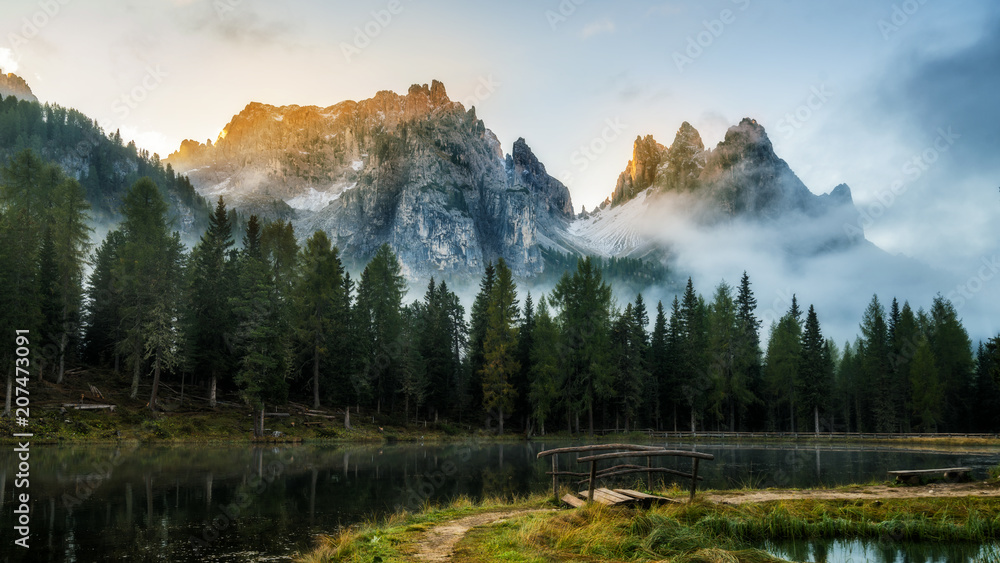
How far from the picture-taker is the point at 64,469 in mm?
26297

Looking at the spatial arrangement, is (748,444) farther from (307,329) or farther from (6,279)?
(6,279)

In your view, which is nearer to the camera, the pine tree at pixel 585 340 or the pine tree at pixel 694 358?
the pine tree at pixel 585 340

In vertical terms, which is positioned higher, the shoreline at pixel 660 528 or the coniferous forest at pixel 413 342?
the coniferous forest at pixel 413 342

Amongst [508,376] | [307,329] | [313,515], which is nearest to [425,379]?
[508,376]

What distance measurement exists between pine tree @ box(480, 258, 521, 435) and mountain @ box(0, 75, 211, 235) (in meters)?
125

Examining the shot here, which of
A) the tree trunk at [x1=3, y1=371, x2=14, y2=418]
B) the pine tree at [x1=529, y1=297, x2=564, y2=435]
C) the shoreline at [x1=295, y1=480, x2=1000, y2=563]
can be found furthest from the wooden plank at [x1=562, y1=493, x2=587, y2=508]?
the pine tree at [x1=529, y1=297, x2=564, y2=435]

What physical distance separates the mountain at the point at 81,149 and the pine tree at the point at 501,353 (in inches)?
4906

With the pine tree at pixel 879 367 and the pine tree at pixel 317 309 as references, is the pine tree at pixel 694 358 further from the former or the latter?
the pine tree at pixel 317 309

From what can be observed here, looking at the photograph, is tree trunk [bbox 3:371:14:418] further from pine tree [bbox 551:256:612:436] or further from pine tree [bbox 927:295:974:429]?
pine tree [bbox 927:295:974:429]

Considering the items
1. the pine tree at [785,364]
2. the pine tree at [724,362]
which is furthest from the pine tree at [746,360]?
the pine tree at [785,364]

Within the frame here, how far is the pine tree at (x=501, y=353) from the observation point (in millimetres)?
66688

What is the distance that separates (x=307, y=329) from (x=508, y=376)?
23089 mm

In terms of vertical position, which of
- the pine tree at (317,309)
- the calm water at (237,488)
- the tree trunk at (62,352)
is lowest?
the calm water at (237,488)

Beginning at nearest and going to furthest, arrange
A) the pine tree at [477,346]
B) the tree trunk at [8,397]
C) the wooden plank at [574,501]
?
the wooden plank at [574,501] < the tree trunk at [8,397] < the pine tree at [477,346]
